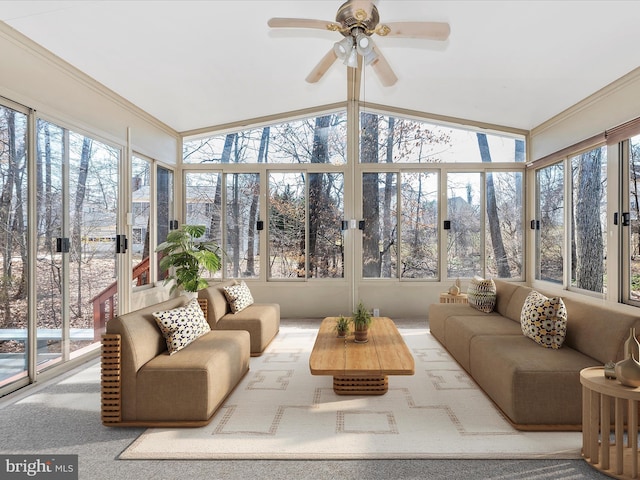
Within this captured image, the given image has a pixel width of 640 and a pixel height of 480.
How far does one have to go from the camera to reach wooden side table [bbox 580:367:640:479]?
1.87m

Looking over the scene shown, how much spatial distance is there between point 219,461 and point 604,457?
1984 mm

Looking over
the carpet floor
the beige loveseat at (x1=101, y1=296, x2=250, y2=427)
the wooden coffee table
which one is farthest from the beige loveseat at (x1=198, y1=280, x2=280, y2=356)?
the carpet floor

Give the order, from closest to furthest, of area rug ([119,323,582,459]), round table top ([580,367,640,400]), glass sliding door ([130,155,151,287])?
1. round table top ([580,367,640,400])
2. area rug ([119,323,582,459])
3. glass sliding door ([130,155,151,287])

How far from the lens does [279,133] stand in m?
6.04

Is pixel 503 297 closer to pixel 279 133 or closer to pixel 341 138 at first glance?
pixel 341 138

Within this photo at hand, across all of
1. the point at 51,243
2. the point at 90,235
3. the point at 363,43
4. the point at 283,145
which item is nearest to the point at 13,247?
the point at 51,243

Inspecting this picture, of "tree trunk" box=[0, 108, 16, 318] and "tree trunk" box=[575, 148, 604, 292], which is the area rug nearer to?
"tree trunk" box=[0, 108, 16, 318]

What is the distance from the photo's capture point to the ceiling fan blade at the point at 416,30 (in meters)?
2.50

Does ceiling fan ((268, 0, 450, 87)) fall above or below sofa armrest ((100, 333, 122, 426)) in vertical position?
above

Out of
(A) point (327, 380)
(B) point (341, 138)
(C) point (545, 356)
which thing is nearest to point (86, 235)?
(A) point (327, 380)

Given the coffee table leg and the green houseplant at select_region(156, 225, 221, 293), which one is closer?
the coffee table leg

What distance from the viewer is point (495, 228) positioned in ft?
19.4

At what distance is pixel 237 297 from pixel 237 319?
0.39 m

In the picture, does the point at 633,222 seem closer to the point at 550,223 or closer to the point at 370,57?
the point at 550,223
